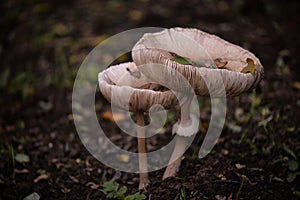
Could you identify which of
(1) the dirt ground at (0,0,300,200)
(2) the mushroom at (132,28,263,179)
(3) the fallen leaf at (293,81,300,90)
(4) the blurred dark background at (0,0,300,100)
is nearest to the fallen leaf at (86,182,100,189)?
(1) the dirt ground at (0,0,300,200)

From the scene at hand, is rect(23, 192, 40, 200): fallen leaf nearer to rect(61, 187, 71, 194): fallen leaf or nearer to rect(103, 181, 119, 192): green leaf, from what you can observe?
rect(61, 187, 71, 194): fallen leaf

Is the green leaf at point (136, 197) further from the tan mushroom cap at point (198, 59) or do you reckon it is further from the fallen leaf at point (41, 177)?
the fallen leaf at point (41, 177)

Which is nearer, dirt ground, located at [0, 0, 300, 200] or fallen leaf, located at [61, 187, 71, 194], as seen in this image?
dirt ground, located at [0, 0, 300, 200]

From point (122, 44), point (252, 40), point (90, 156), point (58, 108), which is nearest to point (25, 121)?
point (58, 108)

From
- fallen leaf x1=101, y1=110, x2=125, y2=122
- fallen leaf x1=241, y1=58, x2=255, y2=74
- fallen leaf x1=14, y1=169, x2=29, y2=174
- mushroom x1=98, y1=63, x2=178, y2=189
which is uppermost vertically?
fallen leaf x1=241, y1=58, x2=255, y2=74

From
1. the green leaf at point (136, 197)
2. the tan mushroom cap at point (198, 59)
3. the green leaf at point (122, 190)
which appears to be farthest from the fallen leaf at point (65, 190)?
the tan mushroom cap at point (198, 59)

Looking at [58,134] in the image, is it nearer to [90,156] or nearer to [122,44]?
[90,156]

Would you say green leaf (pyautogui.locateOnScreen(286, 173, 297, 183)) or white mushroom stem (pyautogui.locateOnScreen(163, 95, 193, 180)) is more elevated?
white mushroom stem (pyautogui.locateOnScreen(163, 95, 193, 180))
